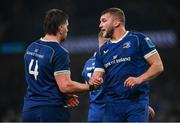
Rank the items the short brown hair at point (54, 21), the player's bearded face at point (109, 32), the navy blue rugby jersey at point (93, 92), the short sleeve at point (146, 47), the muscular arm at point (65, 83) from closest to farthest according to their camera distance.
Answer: the muscular arm at point (65, 83) < the short brown hair at point (54, 21) < the short sleeve at point (146, 47) < the player's bearded face at point (109, 32) < the navy blue rugby jersey at point (93, 92)

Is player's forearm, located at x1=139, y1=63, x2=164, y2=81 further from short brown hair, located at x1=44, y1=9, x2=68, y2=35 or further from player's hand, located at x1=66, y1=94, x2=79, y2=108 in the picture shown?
short brown hair, located at x1=44, y1=9, x2=68, y2=35

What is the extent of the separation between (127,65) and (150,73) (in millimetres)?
290

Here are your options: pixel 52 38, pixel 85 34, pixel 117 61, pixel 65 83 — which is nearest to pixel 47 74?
pixel 65 83

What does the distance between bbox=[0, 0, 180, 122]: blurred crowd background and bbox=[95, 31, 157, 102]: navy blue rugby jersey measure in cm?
780

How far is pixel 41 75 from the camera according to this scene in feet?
16.5

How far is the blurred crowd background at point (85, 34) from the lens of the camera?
531 inches

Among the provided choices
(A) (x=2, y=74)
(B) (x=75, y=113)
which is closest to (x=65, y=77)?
(B) (x=75, y=113)

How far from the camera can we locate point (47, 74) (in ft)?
16.5

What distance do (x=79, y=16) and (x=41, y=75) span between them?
9.26 m

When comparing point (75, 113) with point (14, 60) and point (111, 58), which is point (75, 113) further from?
point (111, 58)

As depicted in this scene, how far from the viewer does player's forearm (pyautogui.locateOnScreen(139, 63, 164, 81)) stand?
522 centimetres

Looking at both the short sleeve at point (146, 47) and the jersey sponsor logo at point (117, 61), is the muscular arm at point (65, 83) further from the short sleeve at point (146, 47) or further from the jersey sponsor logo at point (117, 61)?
the short sleeve at point (146, 47)

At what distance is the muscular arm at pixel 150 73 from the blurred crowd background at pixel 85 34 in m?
7.94

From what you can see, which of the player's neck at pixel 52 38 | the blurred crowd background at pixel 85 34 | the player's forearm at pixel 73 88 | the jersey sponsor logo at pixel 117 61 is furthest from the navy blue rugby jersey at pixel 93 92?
the blurred crowd background at pixel 85 34
